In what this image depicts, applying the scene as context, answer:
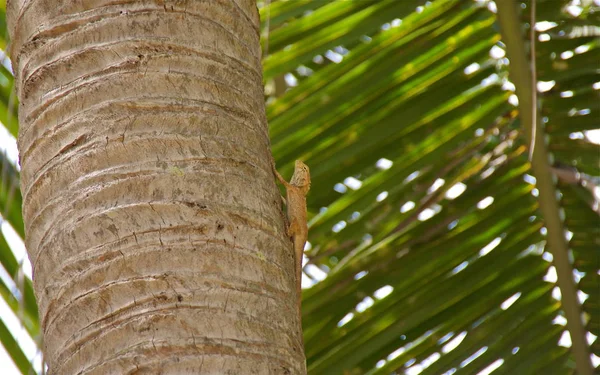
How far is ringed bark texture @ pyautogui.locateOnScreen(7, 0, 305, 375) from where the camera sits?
1.51 m

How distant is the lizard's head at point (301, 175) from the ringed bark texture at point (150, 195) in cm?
112

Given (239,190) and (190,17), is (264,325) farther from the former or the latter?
(190,17)

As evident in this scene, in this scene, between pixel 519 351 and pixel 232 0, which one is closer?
pixel 232 0

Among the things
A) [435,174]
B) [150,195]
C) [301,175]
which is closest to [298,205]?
[301,175]

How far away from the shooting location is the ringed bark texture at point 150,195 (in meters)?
1.51

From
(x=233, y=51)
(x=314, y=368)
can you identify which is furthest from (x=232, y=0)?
(x=314, y=368)

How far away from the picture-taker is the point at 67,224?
1.63 meters

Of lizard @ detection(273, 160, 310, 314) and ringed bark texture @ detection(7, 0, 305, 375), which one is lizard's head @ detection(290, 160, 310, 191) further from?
ringed bark texture @ detection(7, 0, 305, 375)

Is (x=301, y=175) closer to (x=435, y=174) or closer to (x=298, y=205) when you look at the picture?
(x=298, y=205)

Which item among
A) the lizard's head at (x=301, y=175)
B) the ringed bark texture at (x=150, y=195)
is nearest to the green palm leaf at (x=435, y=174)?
the lizard's head at (x=301, y=175)

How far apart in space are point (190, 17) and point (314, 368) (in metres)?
1.56

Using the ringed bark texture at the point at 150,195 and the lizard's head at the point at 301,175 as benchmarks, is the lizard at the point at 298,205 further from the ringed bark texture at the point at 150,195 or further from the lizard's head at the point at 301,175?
the ringed bark texture at the point at 150,195

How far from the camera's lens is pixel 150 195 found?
1.60 m

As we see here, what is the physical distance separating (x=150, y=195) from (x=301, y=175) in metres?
1.56
